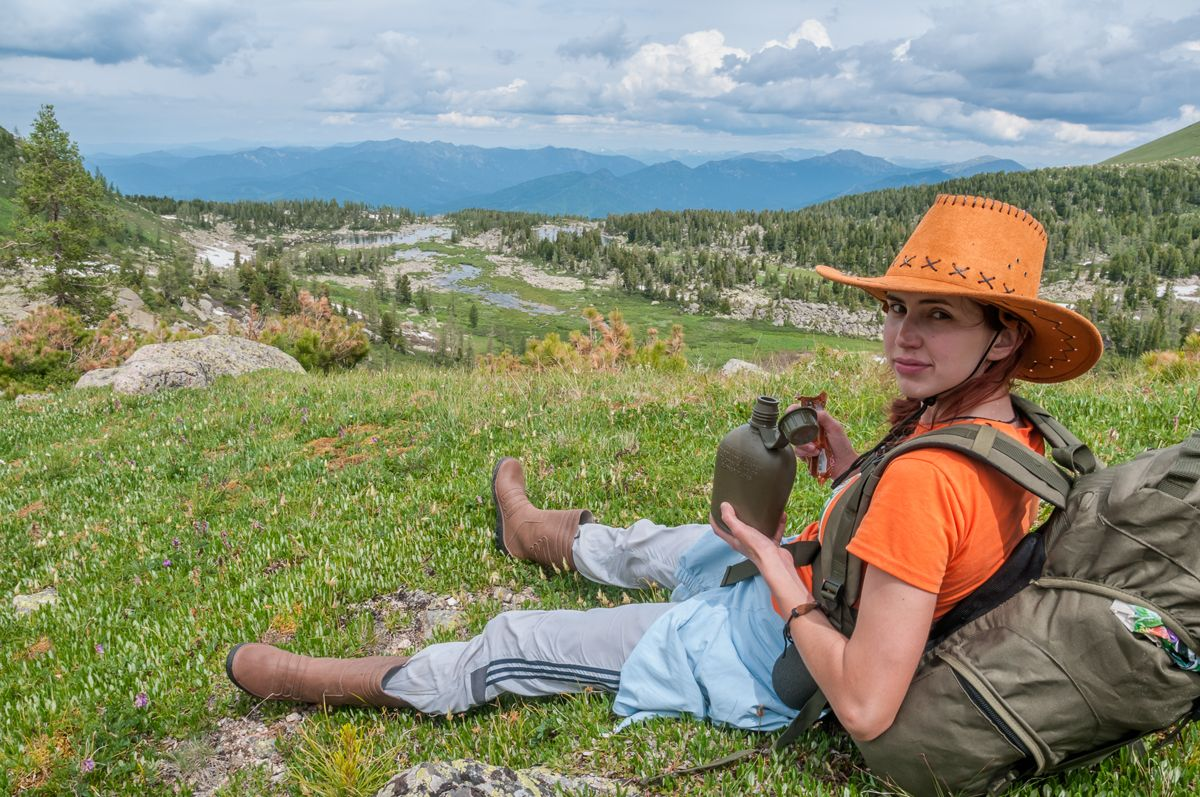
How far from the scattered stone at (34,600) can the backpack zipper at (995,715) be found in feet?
26.7

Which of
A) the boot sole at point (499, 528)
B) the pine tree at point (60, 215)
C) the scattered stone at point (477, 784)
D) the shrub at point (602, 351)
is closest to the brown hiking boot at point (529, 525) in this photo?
the boot sole at point (499, 528)

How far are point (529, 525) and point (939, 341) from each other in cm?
443

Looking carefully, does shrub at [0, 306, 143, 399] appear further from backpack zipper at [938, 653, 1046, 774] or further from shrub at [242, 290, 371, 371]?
backpack zipper at [938, 653, 1046, 774]

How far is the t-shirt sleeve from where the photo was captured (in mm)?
2863

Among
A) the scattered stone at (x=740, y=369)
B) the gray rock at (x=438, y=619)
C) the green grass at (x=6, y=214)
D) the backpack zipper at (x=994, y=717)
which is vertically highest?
the green grass at (x=6, y=214)

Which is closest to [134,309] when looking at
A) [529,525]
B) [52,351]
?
[52,351]

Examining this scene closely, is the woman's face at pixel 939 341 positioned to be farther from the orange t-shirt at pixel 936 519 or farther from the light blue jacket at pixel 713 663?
the light blue jacket at pixel 713 663

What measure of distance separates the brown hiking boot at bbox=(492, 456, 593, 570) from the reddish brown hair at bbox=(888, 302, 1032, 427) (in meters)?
3.72

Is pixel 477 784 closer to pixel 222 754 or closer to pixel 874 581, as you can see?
pixel 874 581

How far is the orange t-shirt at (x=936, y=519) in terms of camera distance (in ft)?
9.42

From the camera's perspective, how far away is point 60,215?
90.5m

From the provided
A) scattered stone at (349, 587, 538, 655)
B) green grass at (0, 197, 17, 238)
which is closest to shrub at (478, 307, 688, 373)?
scattered stone at (349, 587, 538, 655)

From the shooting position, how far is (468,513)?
311 inches

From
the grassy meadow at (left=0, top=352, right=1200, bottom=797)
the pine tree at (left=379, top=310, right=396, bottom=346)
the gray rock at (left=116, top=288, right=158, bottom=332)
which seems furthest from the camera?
the pine tree at (left=379, top=310, right=396, bottom=346)
